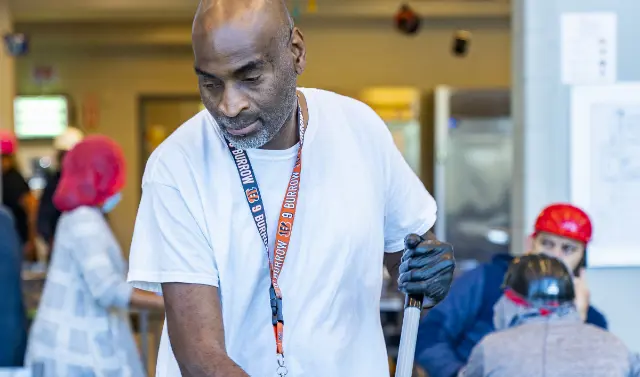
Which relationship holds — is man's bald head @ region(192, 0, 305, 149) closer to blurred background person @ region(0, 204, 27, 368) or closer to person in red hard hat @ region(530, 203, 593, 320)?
person in red hard hat @ region(530, 203, 593, 320)

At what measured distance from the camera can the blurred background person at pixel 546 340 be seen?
2.73m

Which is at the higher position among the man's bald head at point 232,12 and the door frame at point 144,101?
the door frame at point 144,101

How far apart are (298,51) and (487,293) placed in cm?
205

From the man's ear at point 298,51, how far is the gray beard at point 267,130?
5 cm

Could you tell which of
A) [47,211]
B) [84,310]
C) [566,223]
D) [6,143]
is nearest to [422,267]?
[566,223]

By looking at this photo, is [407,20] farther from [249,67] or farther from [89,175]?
[249,67]

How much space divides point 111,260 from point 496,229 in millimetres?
5873

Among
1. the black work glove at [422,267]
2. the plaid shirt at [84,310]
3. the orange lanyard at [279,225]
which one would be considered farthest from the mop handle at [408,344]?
the plaid shirt at [84,310]

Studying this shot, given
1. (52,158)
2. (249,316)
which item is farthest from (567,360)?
(52,158)

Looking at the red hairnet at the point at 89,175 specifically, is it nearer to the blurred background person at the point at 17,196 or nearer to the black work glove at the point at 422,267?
the black work glove at the point at 422,267

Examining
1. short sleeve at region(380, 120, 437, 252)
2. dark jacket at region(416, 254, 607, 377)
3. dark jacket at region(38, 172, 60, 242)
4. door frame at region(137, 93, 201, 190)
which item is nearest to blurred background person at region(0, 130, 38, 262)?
dark jacket at region(38, 172, 60, 242)

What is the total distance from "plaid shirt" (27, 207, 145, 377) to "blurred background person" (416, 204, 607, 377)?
107 centimetres

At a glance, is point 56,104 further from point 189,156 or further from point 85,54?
point 189,156

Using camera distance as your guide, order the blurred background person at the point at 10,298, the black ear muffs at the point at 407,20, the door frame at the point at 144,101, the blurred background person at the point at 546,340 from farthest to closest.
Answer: the door frame at the point at 144,101 < the black ear muffs at the point at 407,20 < the blurred background person at the point at 10,298 < the blurred background person at the point at 546,340
